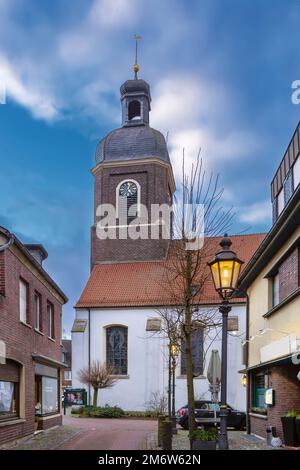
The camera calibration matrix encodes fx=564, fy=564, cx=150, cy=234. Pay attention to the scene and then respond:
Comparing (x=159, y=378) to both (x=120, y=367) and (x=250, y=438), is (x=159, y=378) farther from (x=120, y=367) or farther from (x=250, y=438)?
(x=250, y=438)

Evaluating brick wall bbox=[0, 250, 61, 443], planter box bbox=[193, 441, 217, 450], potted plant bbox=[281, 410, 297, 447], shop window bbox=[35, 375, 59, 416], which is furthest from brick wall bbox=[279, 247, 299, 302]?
shop window bbox=[35, 375, 59, 416]

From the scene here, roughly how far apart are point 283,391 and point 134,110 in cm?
3792

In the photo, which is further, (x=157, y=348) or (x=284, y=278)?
(x=157, y=348)

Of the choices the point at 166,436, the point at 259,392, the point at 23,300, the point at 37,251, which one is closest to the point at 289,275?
the point at 166,436

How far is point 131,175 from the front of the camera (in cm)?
4806

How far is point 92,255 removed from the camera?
48000mm

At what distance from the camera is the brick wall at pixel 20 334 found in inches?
642

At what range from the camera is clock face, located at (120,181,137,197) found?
4788 cm

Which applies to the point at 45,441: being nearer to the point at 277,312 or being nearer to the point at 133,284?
the point at 277,312

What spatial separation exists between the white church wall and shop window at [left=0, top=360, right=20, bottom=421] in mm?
22374

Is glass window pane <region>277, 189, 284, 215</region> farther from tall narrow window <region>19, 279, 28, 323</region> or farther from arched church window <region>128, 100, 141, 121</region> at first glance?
arched church window <region>128, 100, 141, 121</region>
